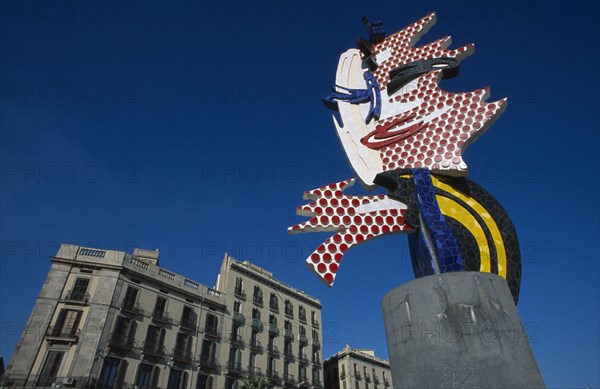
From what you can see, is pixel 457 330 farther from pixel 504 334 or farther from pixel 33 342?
pixel 33 342

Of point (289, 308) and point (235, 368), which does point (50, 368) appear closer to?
point (235, 368)

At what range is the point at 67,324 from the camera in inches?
901

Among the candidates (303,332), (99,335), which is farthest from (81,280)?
(303,332)

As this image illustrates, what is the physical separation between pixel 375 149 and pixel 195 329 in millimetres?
23446

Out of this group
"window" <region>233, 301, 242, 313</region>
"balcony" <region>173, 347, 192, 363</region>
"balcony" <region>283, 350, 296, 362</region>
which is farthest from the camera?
"balcony" <region>283, 350, 296, 362</region>

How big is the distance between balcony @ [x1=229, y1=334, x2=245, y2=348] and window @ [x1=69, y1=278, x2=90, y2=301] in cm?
1176

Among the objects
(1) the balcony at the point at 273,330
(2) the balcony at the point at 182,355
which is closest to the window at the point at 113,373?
(2) the balcony at the point at 182,355

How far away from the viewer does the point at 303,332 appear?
37.2 m

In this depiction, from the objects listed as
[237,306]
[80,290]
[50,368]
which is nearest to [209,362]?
[237,306]

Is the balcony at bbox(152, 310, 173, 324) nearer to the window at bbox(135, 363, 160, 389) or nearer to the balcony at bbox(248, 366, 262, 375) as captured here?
the window at bbox(135, 363, 160, 389)

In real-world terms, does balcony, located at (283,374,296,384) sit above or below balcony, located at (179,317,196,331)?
below

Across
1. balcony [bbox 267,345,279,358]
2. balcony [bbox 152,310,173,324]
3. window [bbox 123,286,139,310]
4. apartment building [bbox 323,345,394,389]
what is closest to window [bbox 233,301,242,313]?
balcony [bbox 267,345,279,358]

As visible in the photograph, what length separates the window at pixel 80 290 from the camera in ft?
78.0

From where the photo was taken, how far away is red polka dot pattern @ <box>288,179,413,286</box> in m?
8.86
